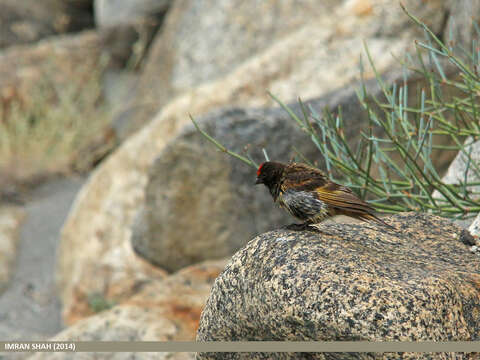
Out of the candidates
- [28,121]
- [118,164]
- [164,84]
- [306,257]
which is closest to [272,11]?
[164,84]

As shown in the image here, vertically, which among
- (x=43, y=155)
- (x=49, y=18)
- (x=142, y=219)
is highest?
(x=49, y=18)

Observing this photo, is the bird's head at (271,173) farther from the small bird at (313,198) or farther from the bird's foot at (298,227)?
the bird's foot at (298,227)

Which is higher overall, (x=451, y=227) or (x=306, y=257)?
(x=306, y=257)

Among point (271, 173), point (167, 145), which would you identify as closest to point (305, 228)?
point (271, 173)

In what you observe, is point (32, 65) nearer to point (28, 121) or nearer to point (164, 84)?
point (28, 121)

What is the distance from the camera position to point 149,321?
4.65 metres

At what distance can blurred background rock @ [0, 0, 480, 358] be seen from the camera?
5.82 meters

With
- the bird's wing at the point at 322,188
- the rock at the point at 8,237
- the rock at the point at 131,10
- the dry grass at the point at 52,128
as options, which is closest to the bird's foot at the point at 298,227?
the bird's wing at the point at 322,188

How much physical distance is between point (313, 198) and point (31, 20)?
11622 mm

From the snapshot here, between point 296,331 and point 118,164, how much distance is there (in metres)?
5.29

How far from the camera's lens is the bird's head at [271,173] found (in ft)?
10.5

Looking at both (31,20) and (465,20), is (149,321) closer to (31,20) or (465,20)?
(465,20)

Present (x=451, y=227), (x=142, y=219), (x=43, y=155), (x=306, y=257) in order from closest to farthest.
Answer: (x=306, y=257) → (x=451, y=227) → (x=142, y=219) → (x=43, y=155)

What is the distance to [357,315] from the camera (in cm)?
229
